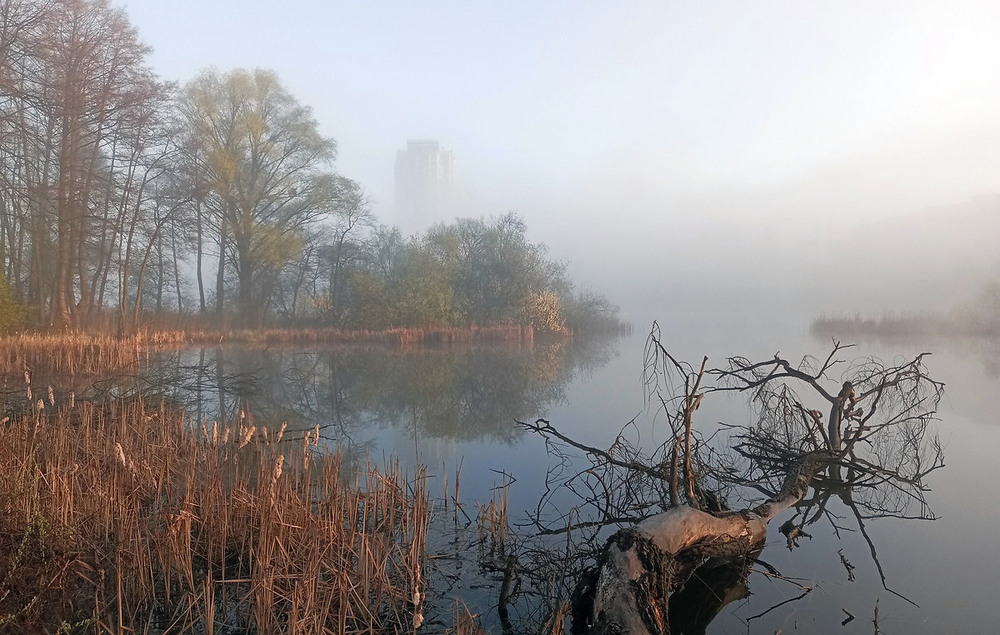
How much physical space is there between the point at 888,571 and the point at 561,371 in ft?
40.6

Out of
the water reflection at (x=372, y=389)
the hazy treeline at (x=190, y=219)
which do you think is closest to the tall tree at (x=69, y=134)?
the hazy treeline at (x=190, y=219)

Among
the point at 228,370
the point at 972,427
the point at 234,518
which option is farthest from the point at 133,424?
the point at 972,427

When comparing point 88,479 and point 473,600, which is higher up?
point 88,479

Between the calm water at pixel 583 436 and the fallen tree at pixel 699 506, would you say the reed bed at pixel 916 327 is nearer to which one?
the calm water at pixel 583 436

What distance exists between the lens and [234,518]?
151 inches

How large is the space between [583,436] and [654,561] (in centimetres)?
494

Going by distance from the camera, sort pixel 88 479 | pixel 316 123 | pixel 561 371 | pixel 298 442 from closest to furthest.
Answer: pixel 88 479
pixel 298 442
pixel 561 371
pixel 316 123

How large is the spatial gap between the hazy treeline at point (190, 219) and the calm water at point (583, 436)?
4533 millimetres

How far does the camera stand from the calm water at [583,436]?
11.5 feet

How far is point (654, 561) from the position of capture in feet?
10.0

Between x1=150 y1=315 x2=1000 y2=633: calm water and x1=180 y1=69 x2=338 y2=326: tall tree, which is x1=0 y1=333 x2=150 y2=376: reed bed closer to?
x1=150 y1=315 x2=1000 y2=633: calm water

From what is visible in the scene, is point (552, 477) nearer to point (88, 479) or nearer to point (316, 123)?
point (88, 479)

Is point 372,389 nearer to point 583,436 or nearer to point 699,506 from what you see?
point 583,436

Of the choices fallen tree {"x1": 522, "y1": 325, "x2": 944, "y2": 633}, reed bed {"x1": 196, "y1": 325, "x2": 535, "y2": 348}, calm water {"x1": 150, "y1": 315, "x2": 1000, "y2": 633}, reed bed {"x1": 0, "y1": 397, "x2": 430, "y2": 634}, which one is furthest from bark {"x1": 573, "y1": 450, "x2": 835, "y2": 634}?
reed bed {"x1": 196, "y1": 325, "x2": 535, "y2": 348}
